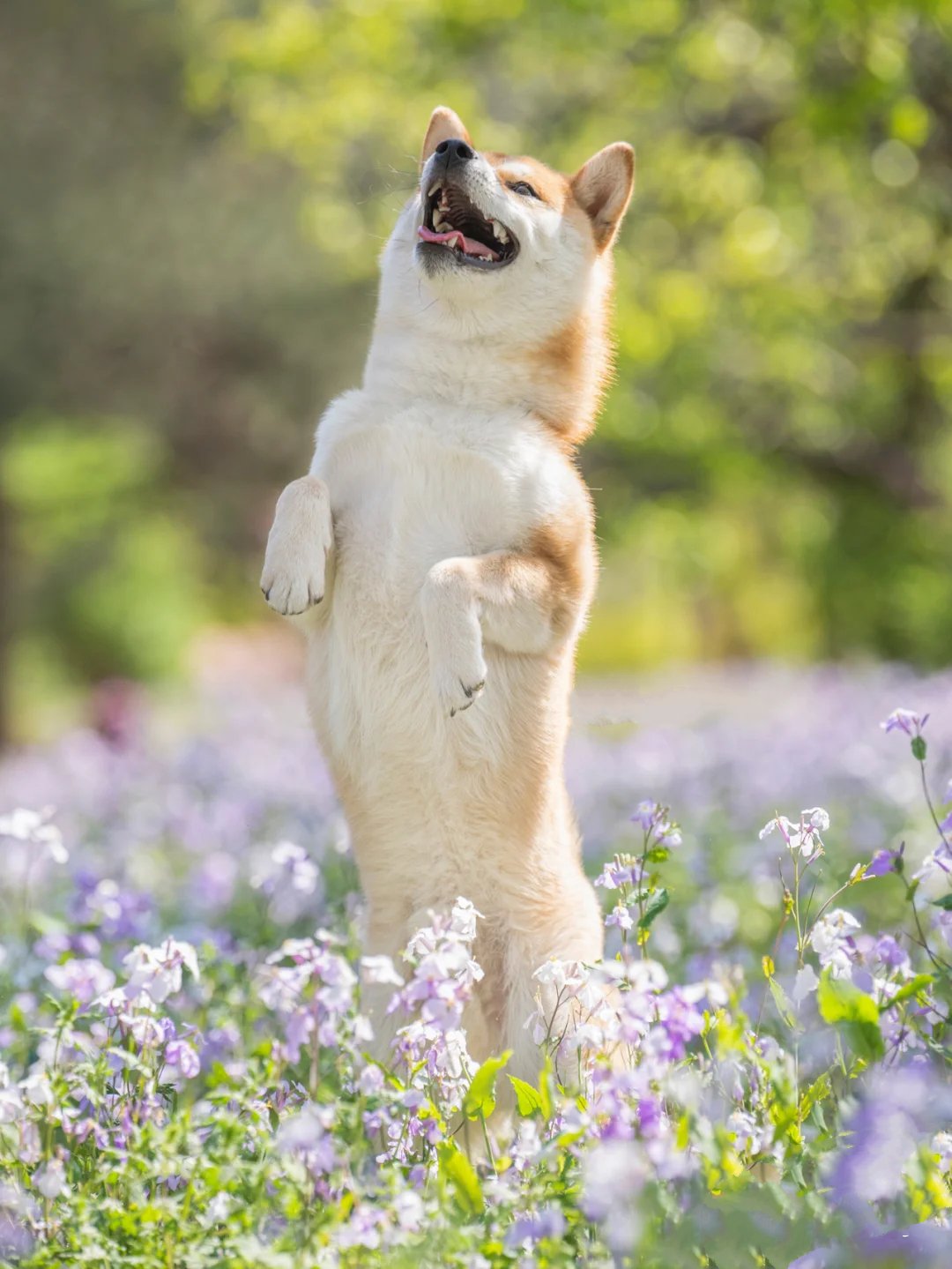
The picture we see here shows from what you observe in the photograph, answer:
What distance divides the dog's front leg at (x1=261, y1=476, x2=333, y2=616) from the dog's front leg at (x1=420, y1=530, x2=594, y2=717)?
255 mm

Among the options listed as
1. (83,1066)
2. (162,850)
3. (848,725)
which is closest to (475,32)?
(848,725)

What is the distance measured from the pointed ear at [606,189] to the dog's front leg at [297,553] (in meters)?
1.16

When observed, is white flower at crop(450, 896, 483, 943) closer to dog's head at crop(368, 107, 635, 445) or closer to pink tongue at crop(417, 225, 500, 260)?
dog's head at crop(368, 107, 635, 445)

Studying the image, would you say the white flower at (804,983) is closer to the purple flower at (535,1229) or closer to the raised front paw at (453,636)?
the purple flower at (535,1229)

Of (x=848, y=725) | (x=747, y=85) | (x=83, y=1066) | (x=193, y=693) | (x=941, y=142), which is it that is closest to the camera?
(x=83, y=1066)

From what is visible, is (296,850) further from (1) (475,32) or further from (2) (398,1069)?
(1) (475,32)

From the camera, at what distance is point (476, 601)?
289 centimetres

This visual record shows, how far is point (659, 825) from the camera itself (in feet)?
9.19

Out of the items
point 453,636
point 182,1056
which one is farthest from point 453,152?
point 182,1056

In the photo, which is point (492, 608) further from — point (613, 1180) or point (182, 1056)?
point (613, 1180)

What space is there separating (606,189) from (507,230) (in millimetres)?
422

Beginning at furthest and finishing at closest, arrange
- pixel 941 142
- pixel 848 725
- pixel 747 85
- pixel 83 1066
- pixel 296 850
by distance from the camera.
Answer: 1. pixel 747 85
2. pixel 941 142
3. pixel 848 725
4. pixel 296 850
5. pixel 83 1066

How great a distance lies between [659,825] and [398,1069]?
2.54 ft

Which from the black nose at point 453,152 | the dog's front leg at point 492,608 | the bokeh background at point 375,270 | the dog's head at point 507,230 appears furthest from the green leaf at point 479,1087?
the bokeh background at point 375,270
